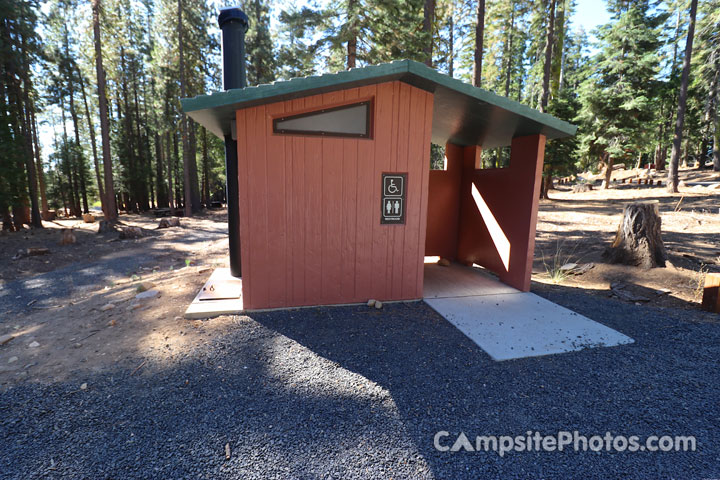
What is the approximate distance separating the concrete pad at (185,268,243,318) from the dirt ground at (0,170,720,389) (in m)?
0.14

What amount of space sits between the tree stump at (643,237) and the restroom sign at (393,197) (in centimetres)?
509

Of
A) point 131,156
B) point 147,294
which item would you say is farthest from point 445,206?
point 131,156

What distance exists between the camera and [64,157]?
72.9 ft

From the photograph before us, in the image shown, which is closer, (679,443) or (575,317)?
(679,443)

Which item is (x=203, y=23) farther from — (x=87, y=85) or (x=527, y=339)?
(x=527, y=339)

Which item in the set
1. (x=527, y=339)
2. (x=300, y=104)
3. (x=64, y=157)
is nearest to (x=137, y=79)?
(x=64, y=157)

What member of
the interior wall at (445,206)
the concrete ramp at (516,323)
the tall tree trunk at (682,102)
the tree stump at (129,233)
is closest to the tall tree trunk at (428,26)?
the interior wall at (445,206)

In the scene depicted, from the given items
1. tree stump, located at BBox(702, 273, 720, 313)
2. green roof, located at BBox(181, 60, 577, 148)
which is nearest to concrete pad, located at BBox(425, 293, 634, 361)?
tree stump, located at BBox(702, 273, 720, 313)

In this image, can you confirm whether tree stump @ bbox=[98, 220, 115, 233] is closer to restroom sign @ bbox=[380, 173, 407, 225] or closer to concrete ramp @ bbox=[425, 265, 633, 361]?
restroom sign @ bbox=[380, 173, 407, 225]

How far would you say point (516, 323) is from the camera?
4098mm

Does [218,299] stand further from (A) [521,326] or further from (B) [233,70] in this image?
(A) [521,326]

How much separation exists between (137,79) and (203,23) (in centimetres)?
813

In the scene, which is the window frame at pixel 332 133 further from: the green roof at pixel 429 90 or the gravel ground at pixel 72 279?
the gravel ground at pixel 72 279

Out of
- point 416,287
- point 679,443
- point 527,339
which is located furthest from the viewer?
point 416,287
